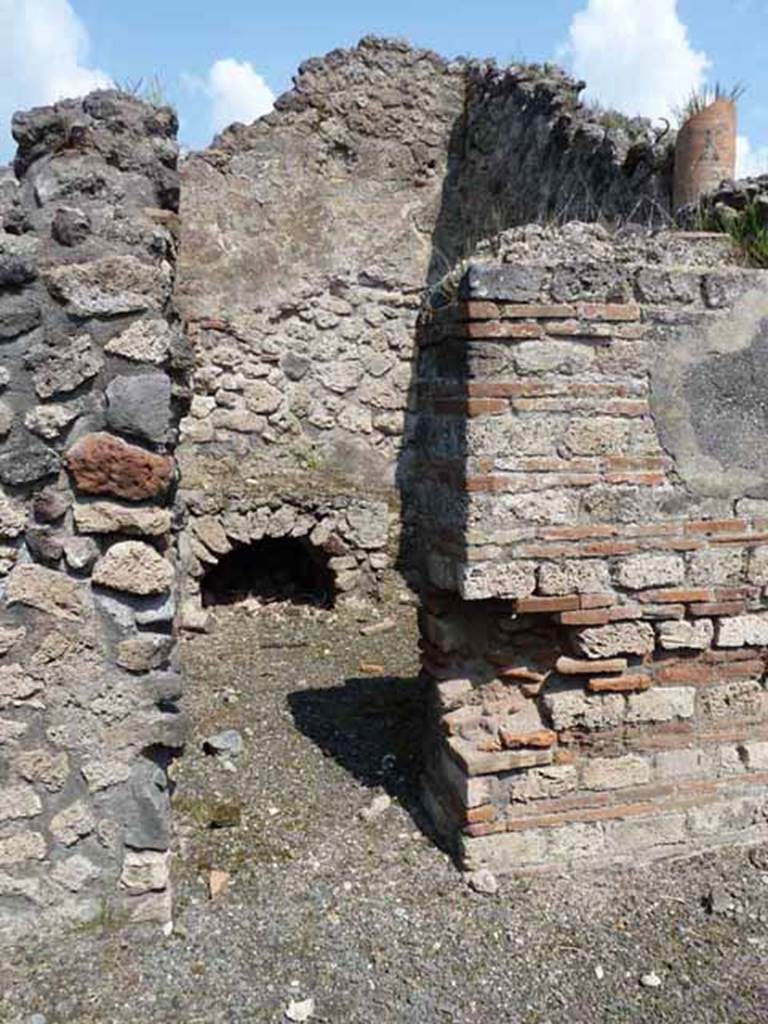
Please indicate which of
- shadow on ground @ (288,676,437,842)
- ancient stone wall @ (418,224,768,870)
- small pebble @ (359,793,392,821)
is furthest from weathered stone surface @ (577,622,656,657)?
small pebble @ (359,793,392,821)

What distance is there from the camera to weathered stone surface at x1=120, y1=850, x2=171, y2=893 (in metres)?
2.95

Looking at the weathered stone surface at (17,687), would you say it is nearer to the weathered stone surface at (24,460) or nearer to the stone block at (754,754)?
the weathered stone surface at (24,460)

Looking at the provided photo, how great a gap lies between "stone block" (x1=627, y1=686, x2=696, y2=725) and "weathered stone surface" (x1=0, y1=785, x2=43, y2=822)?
211cm

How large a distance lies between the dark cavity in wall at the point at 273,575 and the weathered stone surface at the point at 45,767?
4.32m

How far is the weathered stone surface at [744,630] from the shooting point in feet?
11.5

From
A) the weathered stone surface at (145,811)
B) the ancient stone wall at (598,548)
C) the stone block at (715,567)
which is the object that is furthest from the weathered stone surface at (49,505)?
the stone block at (715,567)

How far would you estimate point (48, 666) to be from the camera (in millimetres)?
2822

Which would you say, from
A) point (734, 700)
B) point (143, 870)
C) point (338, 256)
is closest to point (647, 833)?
point (734, 700)

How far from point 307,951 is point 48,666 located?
1.24 meters

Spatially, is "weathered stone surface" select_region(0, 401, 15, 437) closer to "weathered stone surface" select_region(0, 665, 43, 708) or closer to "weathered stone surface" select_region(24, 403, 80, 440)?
"weathered stone surface" select_region(24, 403, 80, 440)

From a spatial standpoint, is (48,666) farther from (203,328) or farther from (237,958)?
(203,328)

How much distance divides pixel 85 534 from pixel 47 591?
21 centimetres

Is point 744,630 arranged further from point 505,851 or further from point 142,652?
point 142,652

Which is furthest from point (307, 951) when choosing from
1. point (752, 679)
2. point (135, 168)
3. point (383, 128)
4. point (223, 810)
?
point (383, 128)
